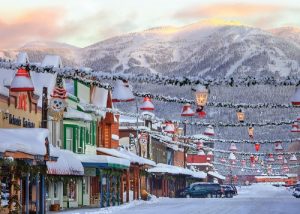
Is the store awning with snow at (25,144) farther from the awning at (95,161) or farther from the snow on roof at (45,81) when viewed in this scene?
the awning at (95,161)

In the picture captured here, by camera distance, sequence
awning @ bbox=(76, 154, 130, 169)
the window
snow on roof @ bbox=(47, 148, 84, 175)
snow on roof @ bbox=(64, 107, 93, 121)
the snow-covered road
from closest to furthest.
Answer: snow on roof @ bbox=(47, 148, 84, 175)
the snow-covered road
awning @ bbox=(76, 154, 130, 169)
snow on roof @ bbox=(64, 107, 93, 121)
the window

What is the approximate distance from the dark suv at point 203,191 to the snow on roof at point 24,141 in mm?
56563

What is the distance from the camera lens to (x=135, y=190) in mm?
75188

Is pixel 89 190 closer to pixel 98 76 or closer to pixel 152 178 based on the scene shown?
pixel 98 76

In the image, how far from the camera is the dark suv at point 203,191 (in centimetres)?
9500

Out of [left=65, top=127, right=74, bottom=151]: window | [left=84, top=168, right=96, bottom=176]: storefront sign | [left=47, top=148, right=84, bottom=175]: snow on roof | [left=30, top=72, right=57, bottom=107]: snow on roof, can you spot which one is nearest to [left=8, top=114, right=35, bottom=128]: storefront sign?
[left=47, top=148, right=84, bottom=175]: snow on roof

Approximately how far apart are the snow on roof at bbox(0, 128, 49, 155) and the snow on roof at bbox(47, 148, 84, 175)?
4.58 m

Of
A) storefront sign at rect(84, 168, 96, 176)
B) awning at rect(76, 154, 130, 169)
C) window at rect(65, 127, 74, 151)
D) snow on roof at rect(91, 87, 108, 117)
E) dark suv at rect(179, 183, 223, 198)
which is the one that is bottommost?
dark suv at rect(179, 183, 223, 198)

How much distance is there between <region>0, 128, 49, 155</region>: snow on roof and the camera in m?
32.9

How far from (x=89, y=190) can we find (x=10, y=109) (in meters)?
18.8

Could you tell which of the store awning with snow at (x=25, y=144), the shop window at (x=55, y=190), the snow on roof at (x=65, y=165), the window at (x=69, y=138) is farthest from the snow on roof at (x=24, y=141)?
the window at (x=69, y=138)

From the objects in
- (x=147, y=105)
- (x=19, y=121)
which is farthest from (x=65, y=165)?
(x=147, y=105)

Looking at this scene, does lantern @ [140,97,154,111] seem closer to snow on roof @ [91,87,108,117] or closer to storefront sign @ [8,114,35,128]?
storefront sign @ [8,114,35,128]

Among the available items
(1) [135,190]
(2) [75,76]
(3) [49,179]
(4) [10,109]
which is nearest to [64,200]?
(3) [49,179]
